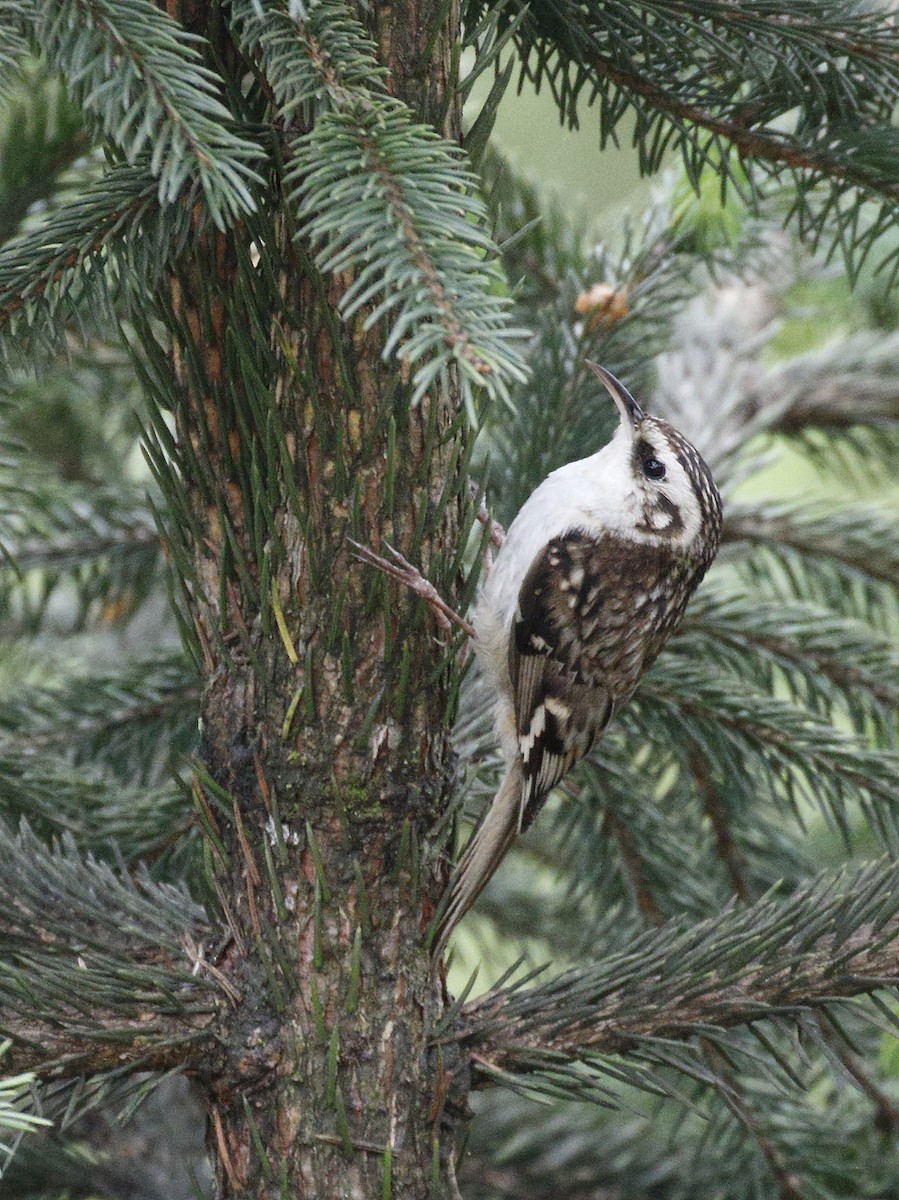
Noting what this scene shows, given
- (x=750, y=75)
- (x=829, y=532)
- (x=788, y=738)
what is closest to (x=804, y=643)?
(x=788, y=738)

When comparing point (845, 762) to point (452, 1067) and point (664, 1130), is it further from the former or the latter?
point (664, 1130)

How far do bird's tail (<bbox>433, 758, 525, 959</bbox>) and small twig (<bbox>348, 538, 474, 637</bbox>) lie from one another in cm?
25

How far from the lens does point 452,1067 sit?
4.00 feet

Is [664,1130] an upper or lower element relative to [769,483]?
upper

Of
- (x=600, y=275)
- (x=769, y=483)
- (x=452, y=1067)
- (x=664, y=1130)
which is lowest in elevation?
(x=769, y=483)

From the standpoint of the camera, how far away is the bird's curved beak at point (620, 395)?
1.87m

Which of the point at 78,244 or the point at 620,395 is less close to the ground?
the point at 78,244

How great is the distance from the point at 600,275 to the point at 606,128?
49 cm

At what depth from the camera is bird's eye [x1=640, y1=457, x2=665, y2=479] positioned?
207cm

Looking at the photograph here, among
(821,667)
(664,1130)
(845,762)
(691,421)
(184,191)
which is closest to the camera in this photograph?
(184,191)

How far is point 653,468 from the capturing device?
2092 mm

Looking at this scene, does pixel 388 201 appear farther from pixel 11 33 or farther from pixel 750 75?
pixel 750 75

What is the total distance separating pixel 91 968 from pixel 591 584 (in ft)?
3.65

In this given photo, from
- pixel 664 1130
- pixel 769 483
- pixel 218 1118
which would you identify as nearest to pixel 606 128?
pixel 218 1118
